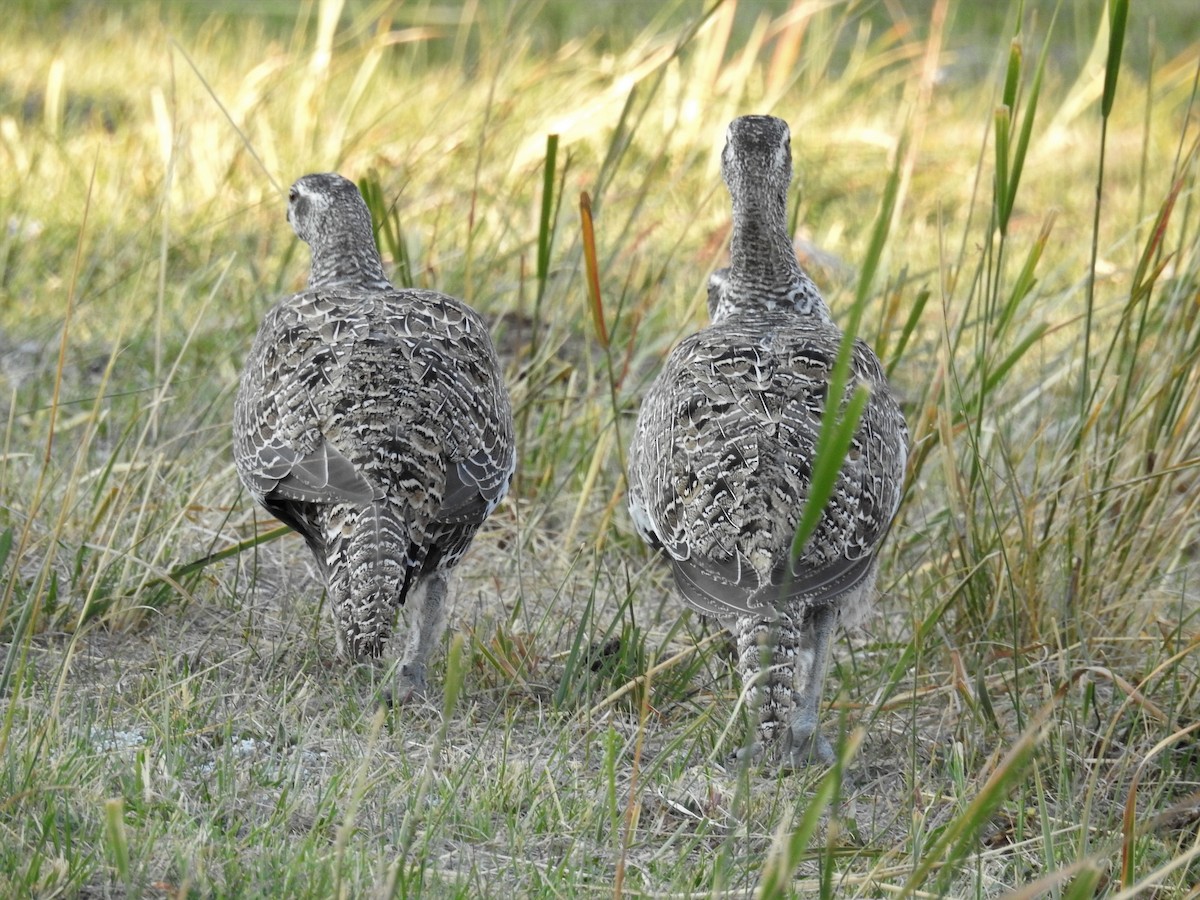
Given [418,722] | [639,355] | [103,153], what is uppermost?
[103,153]

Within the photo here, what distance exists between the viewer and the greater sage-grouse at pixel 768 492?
348 centimetres

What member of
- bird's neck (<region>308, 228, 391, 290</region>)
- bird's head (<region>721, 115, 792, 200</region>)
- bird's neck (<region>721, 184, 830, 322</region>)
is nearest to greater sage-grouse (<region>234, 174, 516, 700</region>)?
bird's neck (<region>308, 228, 391, 290</region>)

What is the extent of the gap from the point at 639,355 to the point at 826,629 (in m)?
2.15

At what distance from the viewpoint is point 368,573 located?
3.65 m

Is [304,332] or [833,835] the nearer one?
[833,835]

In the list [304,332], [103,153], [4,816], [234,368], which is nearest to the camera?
[4,816]

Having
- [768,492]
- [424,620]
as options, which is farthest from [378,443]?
[768,492]

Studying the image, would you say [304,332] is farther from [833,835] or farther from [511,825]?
[833,835]

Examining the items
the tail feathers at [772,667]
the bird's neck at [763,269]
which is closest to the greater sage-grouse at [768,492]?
the tail feathers at [772,667]

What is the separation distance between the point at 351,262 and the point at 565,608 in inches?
50.2

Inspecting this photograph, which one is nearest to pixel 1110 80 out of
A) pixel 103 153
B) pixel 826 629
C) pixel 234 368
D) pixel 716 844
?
pixel 826 629

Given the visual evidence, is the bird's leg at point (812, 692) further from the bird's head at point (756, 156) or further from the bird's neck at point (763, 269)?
the bird's head at point (756, 156)

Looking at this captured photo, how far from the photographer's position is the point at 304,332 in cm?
416

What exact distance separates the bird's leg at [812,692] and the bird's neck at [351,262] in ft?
5.86
